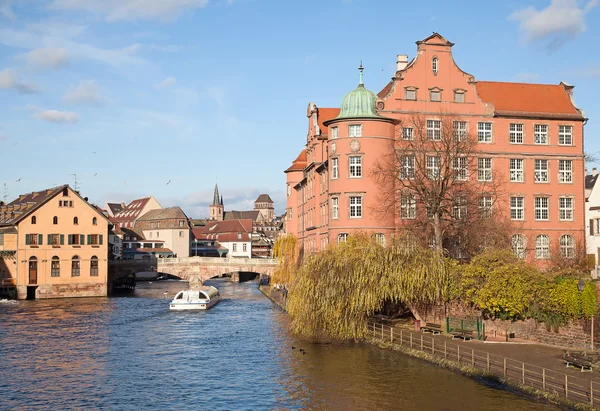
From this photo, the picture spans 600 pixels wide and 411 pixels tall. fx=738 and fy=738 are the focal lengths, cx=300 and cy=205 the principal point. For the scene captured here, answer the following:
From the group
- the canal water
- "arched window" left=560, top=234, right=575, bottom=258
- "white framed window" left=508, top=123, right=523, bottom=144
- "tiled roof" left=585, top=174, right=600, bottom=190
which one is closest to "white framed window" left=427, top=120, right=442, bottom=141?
"white framed window" left=508, top=123, right=523, bottom=144

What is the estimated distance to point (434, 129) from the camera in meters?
61.3

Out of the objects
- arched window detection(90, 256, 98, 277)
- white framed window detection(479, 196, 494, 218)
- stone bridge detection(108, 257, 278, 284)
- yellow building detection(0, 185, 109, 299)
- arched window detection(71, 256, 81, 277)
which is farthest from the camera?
stone bridge detection(108, 257, 278, 284)

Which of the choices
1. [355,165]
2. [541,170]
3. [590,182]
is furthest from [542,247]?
[590,182]

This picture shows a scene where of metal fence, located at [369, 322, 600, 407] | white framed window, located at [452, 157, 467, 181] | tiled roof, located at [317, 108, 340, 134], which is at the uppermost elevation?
tiled roof, located at [317, 108, 340, 134]

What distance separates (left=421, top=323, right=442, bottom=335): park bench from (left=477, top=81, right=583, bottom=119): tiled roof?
23.1 metres

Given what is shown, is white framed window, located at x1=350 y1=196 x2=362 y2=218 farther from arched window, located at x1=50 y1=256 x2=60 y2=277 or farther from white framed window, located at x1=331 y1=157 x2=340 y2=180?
arched window, located at x1=50 y1=256 x2=60 y2=277

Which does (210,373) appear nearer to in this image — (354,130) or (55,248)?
(354,130)

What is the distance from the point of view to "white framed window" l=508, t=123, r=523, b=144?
207ft

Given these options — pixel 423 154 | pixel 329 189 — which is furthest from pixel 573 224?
pixel 329 189

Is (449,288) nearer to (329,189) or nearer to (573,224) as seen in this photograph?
(329,189)

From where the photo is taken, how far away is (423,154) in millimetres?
57344

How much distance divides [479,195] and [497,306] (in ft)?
61.8

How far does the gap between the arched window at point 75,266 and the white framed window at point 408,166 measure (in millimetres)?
46826

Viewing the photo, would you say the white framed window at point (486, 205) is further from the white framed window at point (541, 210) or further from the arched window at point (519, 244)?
the white framed window at point (541, 210)
